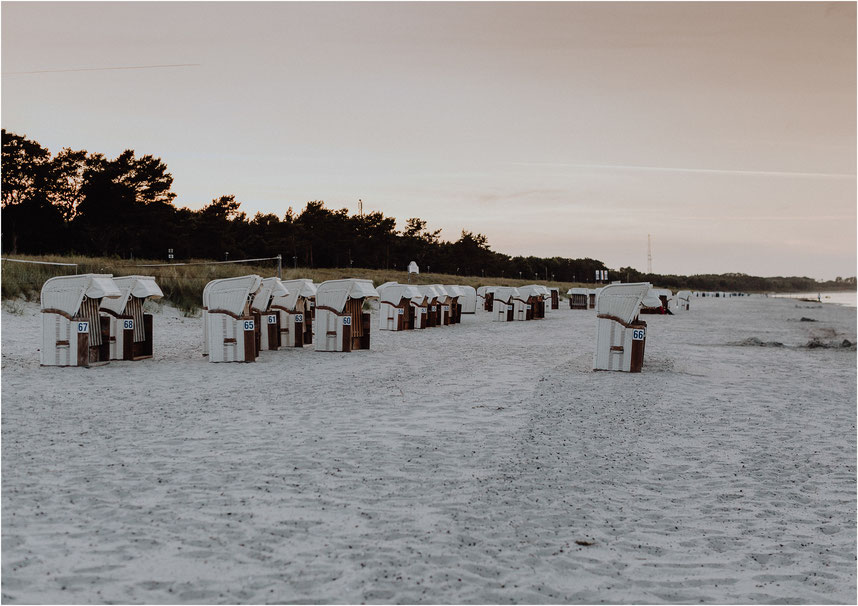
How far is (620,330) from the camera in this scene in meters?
12.5

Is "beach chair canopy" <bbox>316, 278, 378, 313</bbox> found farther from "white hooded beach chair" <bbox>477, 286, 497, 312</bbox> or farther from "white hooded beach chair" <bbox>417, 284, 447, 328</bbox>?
A: "white hooded beach chair" <bbox>477, 286, 497, 312</bbox>

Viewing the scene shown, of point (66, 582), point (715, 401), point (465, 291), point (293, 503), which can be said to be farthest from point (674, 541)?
point (465, 291)

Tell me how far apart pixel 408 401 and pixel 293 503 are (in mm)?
4321

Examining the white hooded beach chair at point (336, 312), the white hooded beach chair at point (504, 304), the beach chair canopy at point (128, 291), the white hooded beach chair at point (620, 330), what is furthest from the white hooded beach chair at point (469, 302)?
the white hooded beach chair at point (620, 330)

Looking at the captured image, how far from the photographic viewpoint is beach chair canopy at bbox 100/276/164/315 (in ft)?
44.7

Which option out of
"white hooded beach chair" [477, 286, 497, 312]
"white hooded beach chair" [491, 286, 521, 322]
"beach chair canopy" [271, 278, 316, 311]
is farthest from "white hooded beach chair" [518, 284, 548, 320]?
"beach chair canopy" [271, 278, 316, 311]

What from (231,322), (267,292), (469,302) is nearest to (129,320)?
(231,322)

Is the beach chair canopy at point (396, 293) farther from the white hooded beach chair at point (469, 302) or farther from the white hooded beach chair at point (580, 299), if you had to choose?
the white hooded beach chair at point (580, 299)

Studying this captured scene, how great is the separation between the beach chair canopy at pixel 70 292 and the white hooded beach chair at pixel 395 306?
11.6 m

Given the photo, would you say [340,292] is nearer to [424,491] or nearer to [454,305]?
[424,491]

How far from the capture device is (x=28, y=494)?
16.7ft

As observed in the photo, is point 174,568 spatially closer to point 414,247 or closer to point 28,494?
point 28,494

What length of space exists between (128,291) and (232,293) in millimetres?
1980

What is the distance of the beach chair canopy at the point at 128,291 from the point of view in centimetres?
1363
